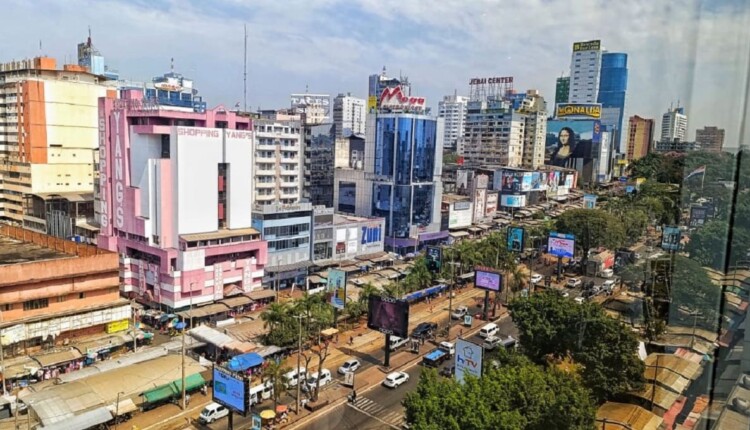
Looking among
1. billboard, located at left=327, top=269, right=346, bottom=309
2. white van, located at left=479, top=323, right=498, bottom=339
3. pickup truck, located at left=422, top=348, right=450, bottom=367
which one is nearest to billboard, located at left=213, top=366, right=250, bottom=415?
pickup truck, located at left=422, top=348, right=450, bottom=367

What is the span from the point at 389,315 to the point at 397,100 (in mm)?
12122

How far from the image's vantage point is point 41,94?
22.2m

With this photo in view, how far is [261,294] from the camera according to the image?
14.4 meters

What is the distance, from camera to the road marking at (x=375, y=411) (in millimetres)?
8494

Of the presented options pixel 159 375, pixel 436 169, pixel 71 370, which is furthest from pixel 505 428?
pixel 436 169

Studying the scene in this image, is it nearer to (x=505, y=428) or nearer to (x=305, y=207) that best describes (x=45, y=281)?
(x=305, y=207)

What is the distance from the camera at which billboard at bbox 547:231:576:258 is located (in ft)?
53.5

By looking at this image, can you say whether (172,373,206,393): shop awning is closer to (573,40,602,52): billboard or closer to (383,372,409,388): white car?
(383,372,409,388): white car

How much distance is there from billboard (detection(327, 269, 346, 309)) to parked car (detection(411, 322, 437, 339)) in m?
1.84

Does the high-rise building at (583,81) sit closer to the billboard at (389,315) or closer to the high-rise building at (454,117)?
the high-rise building at (454,117)

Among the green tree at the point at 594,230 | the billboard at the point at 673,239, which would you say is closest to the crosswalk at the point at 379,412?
the billboard at the point at 673,239

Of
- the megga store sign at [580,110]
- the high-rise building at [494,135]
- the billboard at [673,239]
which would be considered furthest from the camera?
the megga store sign at [580,110]

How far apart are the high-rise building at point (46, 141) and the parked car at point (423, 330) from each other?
13125 millimetres

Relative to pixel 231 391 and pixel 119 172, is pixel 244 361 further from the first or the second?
pixel 119 172
